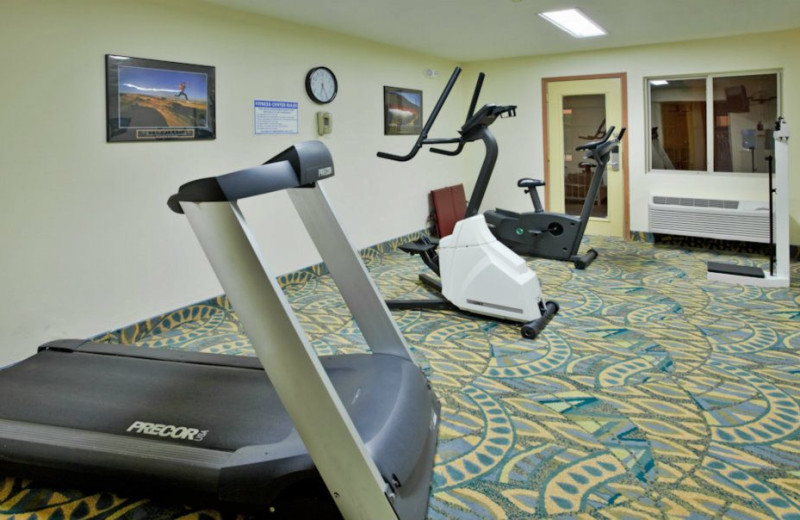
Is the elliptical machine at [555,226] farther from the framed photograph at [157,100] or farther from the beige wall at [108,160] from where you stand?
the framed photograph at [157,100]

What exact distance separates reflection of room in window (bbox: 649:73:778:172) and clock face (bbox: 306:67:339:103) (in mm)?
Result: 3968

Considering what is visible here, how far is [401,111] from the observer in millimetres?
6539

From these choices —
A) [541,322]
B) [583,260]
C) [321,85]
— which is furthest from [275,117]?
[583,260]

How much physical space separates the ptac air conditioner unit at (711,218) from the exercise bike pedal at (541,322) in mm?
3054

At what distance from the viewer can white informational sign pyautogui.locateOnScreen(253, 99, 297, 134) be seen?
473 cm

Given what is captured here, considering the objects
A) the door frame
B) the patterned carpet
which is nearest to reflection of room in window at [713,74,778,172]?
the door frame

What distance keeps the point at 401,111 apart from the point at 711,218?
3.77 meters

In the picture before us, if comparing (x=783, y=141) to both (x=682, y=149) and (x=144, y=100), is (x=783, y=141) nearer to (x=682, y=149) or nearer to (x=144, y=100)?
(x=682, y=149)

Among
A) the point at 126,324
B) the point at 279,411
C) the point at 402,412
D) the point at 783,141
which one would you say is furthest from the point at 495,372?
the point at 783,141

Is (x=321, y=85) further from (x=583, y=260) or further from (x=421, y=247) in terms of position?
(x=583, y=260)

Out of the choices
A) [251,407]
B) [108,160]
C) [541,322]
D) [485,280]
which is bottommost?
[251,407]

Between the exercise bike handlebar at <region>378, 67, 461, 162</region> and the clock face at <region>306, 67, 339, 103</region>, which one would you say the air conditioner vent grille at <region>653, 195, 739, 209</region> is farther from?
the clock face at <region>306, 67, 339, 103</region>

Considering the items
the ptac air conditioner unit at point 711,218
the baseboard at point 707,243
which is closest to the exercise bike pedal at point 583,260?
the ptac air conditioner unit at point 711,218

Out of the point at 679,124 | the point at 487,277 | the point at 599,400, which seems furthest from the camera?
the point at 679,124
